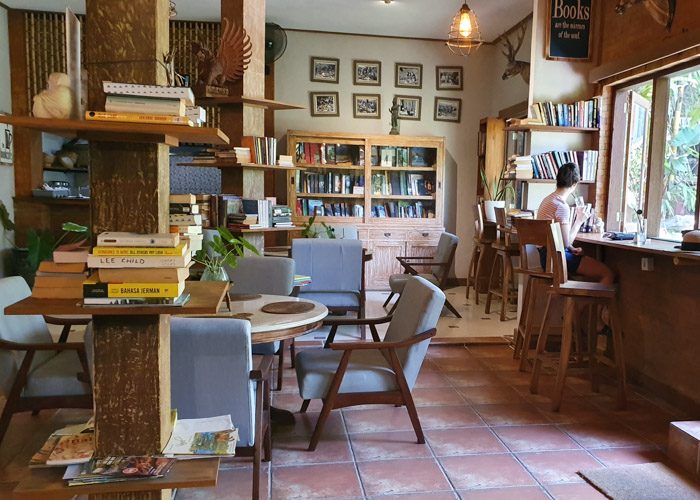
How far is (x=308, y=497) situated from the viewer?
8.14 ft

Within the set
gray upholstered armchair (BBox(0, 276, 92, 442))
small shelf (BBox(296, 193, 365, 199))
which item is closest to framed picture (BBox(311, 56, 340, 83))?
small shelf (BBox(296, 193, 365, 199))

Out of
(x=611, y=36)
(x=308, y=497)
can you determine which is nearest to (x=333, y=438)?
(x=308, y=497)

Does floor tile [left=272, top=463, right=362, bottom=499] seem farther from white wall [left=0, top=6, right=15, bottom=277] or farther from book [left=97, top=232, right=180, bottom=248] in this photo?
white wall [left=0, top=6, right=15, bottom=277]

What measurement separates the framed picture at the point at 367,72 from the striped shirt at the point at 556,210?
403 cm

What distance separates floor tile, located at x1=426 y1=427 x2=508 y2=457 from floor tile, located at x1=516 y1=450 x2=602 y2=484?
166 mm

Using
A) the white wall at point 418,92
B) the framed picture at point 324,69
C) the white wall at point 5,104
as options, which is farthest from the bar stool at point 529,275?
the white wall at point 5,104

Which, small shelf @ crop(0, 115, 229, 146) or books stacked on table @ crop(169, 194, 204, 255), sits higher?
small shelf @ crop(0, 115, 229, 146)

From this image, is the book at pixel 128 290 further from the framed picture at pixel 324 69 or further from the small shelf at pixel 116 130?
the framed picture at pixel 324 69

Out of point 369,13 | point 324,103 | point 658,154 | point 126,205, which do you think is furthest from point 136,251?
point 324,103

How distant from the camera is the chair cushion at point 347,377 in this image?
287 centimetres

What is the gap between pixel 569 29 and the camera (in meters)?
4.85

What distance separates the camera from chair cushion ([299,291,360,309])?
4754 mm

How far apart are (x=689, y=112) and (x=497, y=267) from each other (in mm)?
3264

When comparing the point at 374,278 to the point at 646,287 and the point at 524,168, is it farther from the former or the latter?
the point at 646,287
